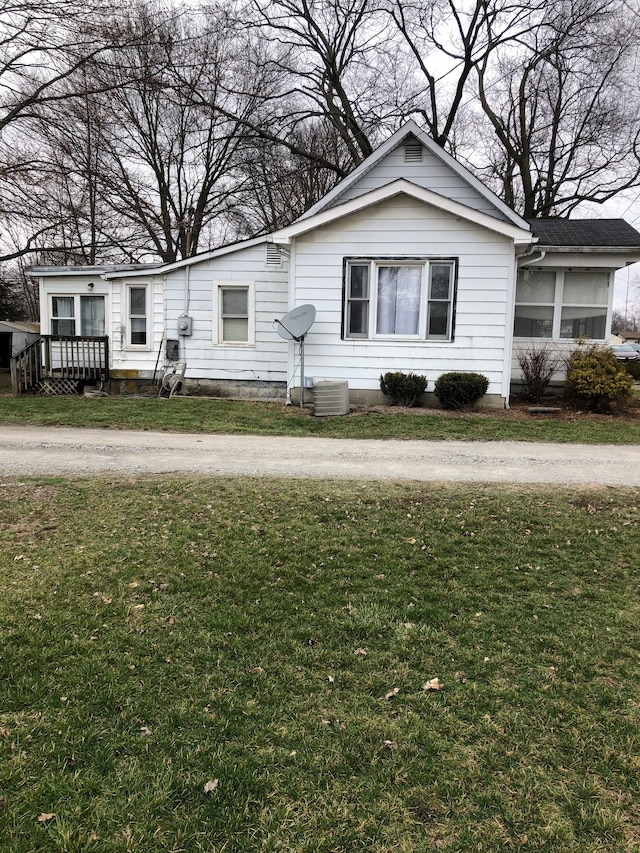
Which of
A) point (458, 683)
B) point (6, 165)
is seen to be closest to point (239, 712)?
point (458, 683)

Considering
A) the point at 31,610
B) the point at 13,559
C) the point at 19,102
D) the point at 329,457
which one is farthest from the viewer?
the point at 19,102

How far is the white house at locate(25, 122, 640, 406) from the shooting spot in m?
11.2

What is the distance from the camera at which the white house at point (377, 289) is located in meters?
11.2

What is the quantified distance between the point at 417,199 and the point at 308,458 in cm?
673

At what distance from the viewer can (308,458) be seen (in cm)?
715

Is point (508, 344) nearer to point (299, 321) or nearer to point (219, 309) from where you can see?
point (299, 321)

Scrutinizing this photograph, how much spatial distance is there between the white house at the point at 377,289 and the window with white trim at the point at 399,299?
0.02 metres

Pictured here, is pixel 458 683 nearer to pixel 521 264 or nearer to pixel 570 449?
pixel 570 449

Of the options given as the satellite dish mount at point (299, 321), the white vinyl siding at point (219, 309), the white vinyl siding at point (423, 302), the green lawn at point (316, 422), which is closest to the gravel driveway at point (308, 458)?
the green lawn at point (316, 422)

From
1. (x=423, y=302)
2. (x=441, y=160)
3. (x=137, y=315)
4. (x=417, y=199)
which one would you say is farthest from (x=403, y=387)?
(x=137, y=315)

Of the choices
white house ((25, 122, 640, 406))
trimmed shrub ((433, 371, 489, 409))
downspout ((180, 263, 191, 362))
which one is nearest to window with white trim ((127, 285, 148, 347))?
white house ((25, 122, 640, 406))

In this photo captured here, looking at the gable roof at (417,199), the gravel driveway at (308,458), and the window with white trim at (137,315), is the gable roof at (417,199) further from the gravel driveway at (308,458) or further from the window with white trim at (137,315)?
the gravel driveway at (308,458)

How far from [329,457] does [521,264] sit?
802 centimetres

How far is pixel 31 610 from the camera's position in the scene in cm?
328
